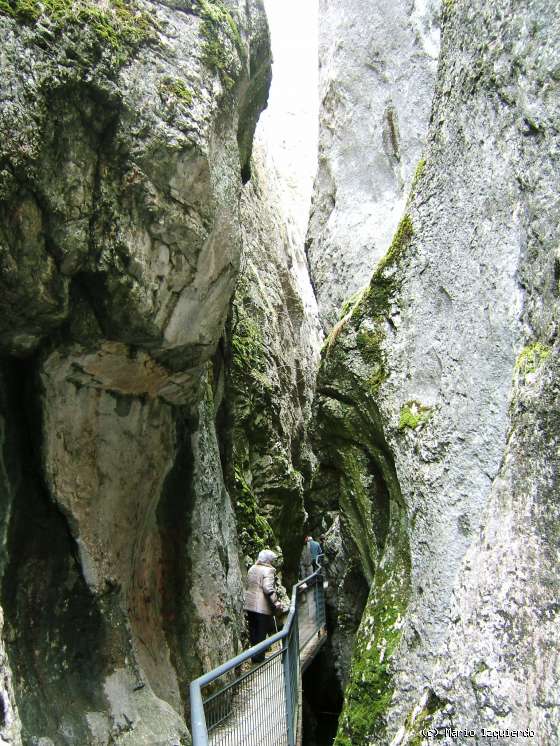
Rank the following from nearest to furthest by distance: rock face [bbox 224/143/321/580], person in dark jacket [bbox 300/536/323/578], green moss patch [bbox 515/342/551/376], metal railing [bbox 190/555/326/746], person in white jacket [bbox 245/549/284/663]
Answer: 1. green moss patch [bbox 515/342/551/376]
2. metal railing [bbox 190/555/326/746]
3. person in white jacket [bbox 245/549/284/663]
4. rock face [bbox 224/143/321/580]
5. person in dark jacket [bbox 300/536/323/578]

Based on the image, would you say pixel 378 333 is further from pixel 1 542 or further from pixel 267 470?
pixel 267 470

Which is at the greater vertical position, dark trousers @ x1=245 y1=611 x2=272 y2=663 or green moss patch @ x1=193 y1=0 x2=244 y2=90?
green moss patch @ x1=193 y1=0 x2=244 y2=90

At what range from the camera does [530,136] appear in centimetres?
457

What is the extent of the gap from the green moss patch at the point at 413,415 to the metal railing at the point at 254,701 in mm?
2114

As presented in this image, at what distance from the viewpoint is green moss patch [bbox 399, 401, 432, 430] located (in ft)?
17.9

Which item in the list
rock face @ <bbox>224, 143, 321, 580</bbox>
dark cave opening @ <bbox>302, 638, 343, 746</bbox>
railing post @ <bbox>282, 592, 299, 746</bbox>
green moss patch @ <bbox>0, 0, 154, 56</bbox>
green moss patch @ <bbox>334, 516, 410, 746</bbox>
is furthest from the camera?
dark cave opening @ <bbox>302, 638, 343, 746</bbox>

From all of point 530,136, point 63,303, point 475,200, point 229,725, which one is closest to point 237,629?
point 229,725

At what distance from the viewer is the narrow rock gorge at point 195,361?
4.59 meters

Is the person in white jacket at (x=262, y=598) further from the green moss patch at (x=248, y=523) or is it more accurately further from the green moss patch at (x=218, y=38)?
the green moss patch at (x=218, y=38)

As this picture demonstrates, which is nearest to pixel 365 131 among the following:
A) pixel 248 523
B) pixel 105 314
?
pixel 248 523

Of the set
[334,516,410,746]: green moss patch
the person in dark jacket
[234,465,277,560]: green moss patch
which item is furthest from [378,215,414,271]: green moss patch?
the person in dark jacket

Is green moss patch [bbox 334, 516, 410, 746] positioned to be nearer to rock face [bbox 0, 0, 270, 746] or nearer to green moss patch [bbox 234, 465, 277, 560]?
rock face [bbox 0, 0, 270, 746]

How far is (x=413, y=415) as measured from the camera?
5.57m

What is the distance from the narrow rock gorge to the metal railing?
0.75 m
